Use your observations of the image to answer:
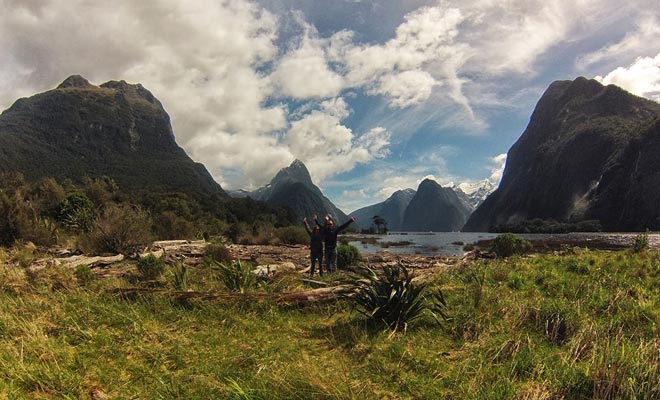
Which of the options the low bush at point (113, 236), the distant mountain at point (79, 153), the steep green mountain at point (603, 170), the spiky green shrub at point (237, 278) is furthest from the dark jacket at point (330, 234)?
the steep green mountain at point (603, 170)

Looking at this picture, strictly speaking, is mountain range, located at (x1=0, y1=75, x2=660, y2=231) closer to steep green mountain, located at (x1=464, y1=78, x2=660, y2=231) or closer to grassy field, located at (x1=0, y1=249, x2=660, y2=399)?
steep green mountain, located at (x1=464, y1=78, x2=660, y2=231)

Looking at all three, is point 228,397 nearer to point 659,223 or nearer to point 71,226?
point 71,226

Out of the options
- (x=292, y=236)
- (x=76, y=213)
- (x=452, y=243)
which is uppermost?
(x=76, y=213)

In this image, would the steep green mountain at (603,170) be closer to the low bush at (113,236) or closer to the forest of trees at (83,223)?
the forest of trees at (83,223)

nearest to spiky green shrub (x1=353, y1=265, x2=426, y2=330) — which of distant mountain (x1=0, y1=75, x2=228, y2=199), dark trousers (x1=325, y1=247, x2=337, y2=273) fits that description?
dark trousers (x1=325, y1=247, x2=337, y2=273)

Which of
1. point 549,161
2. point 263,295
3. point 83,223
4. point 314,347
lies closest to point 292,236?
point 83,223

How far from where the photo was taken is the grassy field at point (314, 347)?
11.8 ft

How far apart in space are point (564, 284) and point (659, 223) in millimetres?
126849

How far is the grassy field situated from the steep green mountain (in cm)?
12704

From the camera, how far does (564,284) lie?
874cm

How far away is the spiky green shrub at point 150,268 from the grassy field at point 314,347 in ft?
6.25

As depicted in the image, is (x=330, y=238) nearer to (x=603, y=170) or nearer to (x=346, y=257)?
(x=346, y=257)

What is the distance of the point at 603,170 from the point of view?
147m

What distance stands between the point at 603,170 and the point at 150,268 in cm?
18357
